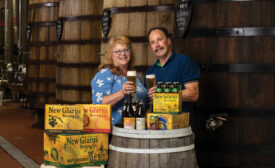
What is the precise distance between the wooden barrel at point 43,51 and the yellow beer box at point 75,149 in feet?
17.5

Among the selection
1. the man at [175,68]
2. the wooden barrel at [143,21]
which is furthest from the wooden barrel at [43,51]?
the man at [175,68]

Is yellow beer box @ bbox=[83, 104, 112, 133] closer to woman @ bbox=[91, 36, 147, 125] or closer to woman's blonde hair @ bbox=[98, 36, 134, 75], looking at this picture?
woman @ bbox=[91, 36, 147, 125]

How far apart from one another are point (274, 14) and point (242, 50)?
363 millimetres

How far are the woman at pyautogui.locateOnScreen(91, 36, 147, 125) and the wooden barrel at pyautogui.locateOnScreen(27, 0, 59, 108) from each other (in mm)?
4940

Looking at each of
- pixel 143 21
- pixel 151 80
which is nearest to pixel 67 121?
pixel 151 80

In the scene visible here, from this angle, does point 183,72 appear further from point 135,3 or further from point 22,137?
point 22,137

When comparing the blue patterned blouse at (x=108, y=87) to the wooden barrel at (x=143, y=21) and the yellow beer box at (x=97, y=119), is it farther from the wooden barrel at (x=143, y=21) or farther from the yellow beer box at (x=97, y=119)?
the wooden barrel at (x=143, y=21)

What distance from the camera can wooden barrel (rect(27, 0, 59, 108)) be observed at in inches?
299

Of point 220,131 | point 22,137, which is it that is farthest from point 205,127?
point 22,137

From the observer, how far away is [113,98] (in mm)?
2605

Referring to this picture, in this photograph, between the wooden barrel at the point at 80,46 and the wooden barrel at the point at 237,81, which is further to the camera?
the wooden barrel at the point at 80,46

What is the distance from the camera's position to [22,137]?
684cm

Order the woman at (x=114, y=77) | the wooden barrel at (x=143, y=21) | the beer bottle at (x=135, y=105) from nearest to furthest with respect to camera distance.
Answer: the beer bottle at (x=135, y=105), the woman at (x=114, y=77), the wooden barrel at (x=143, y=21)

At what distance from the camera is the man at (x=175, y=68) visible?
9.55ft
